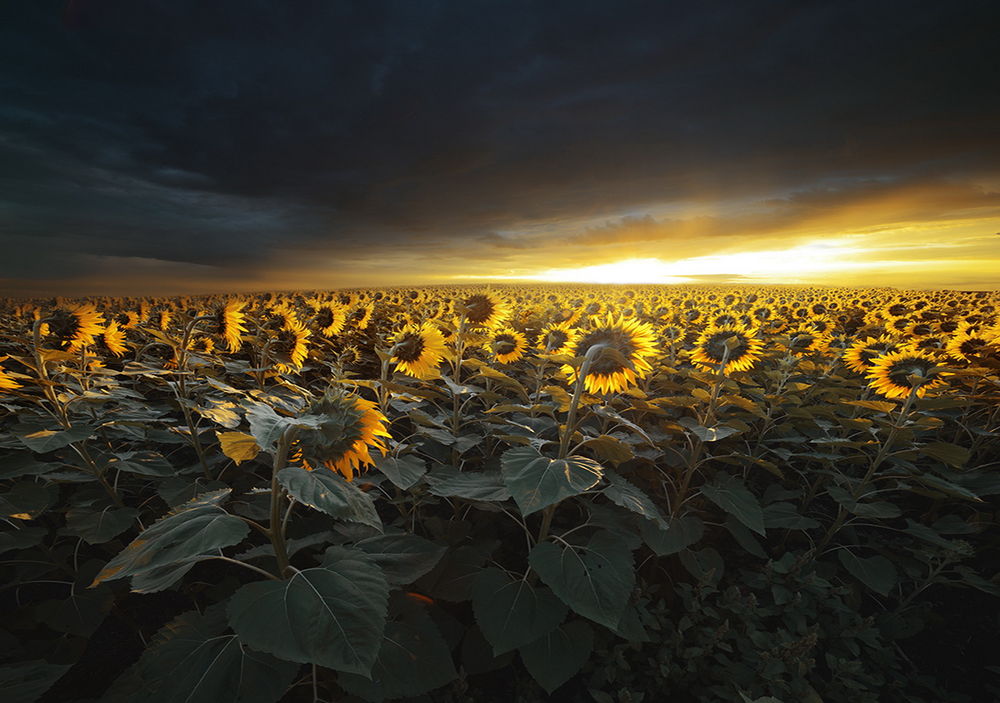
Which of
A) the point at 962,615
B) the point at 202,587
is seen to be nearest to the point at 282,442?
the point at 202,587

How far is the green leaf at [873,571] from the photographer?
2994 millimetres

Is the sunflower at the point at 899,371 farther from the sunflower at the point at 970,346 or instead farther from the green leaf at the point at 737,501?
the green leaf at the point at 737,501

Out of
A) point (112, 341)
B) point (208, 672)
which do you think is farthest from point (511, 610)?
point (112, 341)

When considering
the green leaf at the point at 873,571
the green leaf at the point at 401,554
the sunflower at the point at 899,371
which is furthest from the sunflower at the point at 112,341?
the sunflower at the point at 899,371

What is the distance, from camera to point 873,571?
3104 millimetres

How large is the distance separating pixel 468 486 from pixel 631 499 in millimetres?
891

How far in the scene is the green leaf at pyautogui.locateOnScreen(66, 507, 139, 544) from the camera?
8.33 ft

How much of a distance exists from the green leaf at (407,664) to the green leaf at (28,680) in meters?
1.04

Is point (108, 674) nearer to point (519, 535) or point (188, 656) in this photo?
point (188, 656)

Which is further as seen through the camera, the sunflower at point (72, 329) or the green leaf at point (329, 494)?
the sunflower at point (72, 329)

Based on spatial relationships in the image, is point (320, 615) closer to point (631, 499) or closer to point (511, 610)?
point (511, 610)

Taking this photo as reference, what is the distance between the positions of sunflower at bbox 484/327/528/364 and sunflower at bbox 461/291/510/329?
22cm

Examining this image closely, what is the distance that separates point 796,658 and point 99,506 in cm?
459

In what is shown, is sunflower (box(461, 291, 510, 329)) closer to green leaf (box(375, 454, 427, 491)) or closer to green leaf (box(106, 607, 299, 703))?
green leaf (box(375, 454, 427, 491))
